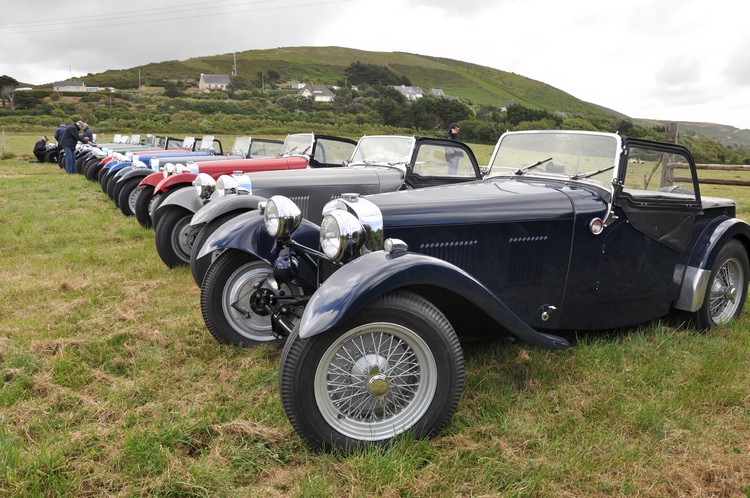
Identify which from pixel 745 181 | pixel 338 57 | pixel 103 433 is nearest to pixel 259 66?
pixel 338 57

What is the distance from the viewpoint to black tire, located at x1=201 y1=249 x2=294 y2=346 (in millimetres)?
3619

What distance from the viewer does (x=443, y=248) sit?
3.10 meters

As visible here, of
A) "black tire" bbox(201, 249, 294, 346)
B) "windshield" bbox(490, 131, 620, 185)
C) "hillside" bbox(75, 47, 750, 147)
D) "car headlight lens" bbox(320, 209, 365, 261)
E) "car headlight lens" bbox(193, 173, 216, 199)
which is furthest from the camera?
"hillside" bbox(75, 47, 750, 147)

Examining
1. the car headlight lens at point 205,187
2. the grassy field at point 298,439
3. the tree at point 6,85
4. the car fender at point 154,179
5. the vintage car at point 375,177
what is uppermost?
the tree at point 6,85

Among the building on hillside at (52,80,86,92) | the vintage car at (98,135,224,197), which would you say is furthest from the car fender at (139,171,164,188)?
the building on hillside at (52,80,86,92)

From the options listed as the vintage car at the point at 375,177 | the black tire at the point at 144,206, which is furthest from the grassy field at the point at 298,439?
the black tire at the point at 144,206

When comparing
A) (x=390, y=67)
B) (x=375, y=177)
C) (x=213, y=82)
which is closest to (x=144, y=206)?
(x=375, y=177)

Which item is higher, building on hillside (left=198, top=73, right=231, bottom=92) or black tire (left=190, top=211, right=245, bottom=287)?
building on hillside (left=198, top=73, right=231, bottom=92)

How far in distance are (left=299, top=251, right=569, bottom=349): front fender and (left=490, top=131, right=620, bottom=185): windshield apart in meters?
1.62

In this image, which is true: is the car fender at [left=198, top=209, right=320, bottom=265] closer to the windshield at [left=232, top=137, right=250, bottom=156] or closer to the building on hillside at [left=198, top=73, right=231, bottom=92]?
the windshield at [left=232, top=137, right=250, bottom=156]

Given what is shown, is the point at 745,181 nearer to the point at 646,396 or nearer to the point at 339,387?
the point at 646,396

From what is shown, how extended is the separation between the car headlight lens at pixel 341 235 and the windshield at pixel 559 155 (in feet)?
6.37

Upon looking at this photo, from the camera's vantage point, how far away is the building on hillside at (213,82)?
267 feet

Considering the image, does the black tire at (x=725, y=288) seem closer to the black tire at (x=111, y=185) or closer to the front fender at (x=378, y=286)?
the front fender at (x=378, y=286)
